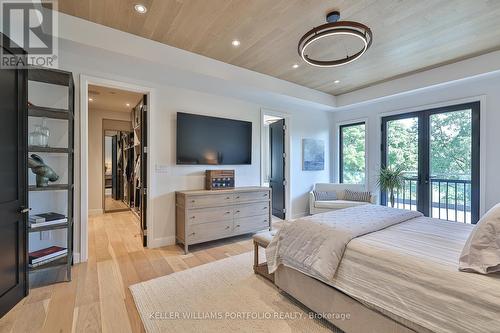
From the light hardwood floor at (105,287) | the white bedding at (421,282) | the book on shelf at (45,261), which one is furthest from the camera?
the book on shelf at (45,261)

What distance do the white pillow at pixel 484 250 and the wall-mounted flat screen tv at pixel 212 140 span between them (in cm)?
335

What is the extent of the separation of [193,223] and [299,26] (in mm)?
2898

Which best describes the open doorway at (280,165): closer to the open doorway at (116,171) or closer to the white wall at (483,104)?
the white wall at (483,104)

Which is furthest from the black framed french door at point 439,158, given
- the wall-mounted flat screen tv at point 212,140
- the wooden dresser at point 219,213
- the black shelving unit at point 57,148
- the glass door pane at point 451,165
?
the black shelving unit at point 57,148

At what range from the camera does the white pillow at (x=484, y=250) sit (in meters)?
1.21

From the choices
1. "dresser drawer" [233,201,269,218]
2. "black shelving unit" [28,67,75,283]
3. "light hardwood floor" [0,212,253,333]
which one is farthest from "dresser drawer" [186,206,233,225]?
"black shelving unit" [28,67,75,283]

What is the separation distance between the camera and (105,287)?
2.33m

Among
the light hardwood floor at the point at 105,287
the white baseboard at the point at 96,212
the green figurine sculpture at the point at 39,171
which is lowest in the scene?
the light hardwood floor at the point at 105,287

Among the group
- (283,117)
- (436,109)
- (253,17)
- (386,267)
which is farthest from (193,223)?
(436,109)

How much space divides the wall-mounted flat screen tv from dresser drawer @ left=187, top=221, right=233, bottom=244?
3.50 ft

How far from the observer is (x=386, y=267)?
1443 mm

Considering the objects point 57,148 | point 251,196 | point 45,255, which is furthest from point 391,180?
point 45,255

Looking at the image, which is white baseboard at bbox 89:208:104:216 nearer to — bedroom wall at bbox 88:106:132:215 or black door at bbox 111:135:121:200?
bedroom wall at bbox 88:106:132:215

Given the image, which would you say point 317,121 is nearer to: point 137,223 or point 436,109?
point 436,109
